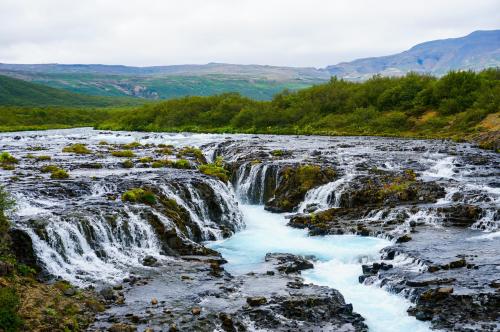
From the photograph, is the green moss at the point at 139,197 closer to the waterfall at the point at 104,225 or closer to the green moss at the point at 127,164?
the waterfall at the point at 104,225

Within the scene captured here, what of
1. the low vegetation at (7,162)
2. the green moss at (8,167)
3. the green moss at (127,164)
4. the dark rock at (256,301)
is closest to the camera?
the dark rock at (256,301)

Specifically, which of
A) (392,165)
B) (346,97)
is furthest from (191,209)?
(346,97)

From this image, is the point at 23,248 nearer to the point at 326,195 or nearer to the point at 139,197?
the point at 139,197

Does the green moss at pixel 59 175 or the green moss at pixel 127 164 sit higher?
the green moss at pixel 59 175

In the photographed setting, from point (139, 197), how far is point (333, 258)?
12.4 metres

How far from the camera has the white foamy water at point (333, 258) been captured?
19659 mm

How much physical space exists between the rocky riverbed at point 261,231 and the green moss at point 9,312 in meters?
2.60

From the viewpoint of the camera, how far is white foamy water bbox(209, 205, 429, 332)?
19659mm

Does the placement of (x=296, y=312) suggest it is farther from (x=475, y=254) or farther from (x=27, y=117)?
(x=27, y=117)

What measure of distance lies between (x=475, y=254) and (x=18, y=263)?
843 inches

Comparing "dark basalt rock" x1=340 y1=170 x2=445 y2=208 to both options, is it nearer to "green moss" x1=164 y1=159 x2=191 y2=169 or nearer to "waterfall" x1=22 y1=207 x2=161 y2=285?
"green moss" x1=164 y1=159 x2=191 y2=169

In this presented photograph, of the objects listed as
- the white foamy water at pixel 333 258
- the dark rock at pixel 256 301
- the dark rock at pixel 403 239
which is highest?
the dark rock at pixel 403 239

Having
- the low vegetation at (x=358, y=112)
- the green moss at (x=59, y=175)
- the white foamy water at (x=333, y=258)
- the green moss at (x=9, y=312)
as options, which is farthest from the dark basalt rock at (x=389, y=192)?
the green moss at (x=9, y=312)

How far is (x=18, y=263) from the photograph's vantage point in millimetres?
21547
